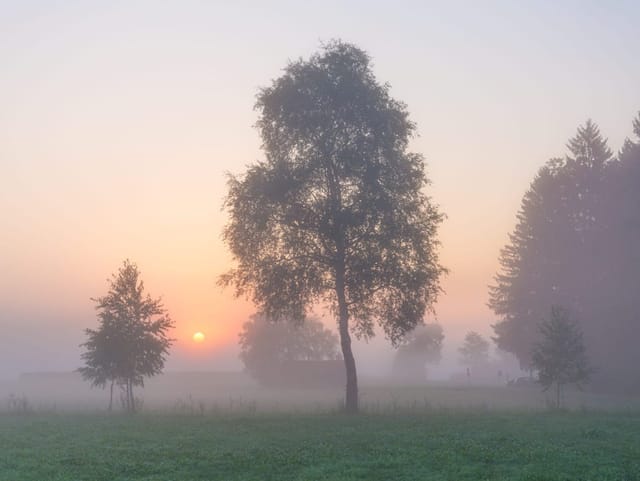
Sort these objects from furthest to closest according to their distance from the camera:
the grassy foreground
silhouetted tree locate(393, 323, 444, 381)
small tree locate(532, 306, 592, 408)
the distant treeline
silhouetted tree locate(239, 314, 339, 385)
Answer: silhouetted tree locate(393, 323, 444, 381), silhouetted tree locate(239, 314, 339, 385), the distant treeline, small tree locate(532, 306, 592, 408), the grassy foreground

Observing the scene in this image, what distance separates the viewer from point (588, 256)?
66.9 metres

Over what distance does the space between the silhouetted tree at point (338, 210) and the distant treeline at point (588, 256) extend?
34.8 metres

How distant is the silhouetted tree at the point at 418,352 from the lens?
153m

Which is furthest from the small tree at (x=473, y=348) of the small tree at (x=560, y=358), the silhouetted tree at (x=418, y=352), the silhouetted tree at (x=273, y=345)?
the small tree at (x=560, y=358)

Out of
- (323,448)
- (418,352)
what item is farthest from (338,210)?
(418,352)

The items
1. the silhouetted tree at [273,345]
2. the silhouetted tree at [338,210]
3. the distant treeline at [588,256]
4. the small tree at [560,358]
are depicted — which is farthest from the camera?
the silhouetted tree at [273,345]

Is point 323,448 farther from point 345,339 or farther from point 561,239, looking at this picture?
point 561,239

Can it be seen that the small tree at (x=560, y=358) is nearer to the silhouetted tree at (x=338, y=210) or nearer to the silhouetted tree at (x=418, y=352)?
the silhouetted tree at (x=338, y=210)

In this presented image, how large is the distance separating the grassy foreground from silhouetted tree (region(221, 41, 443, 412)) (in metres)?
7.10

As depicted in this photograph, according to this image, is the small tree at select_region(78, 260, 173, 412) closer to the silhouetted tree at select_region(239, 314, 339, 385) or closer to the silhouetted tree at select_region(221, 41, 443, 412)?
the silhouetted tree at select_region(221, 41, 443, 412)

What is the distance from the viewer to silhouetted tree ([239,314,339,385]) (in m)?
105

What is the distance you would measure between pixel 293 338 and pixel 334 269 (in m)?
74.3

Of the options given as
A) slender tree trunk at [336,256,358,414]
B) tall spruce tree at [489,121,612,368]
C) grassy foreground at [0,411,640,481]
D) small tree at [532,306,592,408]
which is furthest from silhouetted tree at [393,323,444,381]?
grassy foreground at [0,411,640,481]

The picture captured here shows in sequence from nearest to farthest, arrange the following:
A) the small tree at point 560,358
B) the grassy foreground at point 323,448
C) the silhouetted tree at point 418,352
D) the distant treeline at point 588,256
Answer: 1. the grassy foreground at point 323,448
2. the small tree at point 560,358
3. the distant treeline at point 588,256
4. the silhouetted tree at point 418,352
